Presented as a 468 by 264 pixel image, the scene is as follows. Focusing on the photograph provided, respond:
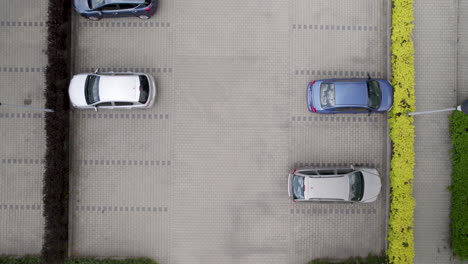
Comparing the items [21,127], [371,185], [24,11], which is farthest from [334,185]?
[24,11]

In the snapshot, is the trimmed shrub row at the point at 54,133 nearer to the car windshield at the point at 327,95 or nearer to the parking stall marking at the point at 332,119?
the parking stall marking at the point at 332,119

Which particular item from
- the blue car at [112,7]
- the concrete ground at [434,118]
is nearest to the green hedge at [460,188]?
the concrete ground at [434,118]

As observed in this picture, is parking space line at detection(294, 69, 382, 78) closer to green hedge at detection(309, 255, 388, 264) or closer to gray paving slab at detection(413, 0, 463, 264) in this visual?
gray paving slab at detection(413, 0, 463, 264)

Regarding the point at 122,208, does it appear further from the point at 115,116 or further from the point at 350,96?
the point at 350,96

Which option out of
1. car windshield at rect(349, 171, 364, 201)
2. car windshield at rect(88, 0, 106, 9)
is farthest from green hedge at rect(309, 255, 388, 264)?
car windshield at rect(88, 0, 106, 9)

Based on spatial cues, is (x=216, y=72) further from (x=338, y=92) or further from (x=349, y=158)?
(x=349, y=158)
